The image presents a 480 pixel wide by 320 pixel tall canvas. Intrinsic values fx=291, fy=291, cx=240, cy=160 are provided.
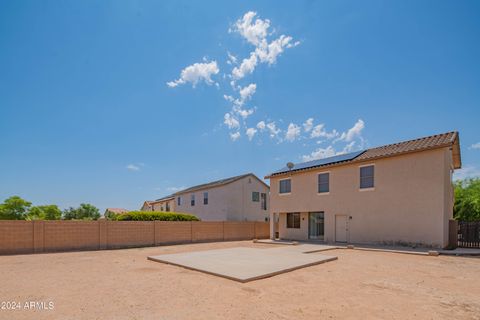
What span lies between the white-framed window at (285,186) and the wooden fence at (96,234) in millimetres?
5838

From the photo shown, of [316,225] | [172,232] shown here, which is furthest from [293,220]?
[172,232]

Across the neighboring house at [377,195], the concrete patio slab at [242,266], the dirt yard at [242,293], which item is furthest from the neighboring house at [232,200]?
the dirt yard at [242,293]

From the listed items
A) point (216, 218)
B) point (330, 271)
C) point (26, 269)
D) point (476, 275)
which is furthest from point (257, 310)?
point (216, 218)

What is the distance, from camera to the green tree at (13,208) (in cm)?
2652

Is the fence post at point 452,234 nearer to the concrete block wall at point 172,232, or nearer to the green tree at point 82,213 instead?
the concrete block wall at point 172,232

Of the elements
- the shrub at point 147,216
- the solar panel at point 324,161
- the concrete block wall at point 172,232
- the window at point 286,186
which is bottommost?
the concrete block wall at point 172,232

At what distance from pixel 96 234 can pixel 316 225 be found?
15471 millimetres

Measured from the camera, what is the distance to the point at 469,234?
57.8 ft

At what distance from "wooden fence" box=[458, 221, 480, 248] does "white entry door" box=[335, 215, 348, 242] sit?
6720 millimetres

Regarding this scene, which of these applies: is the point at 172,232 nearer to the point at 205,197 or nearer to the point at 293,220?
the point at 293,220

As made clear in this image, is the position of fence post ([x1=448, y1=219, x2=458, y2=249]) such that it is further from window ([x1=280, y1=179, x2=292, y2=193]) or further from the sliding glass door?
window ([x1=280, y1=179, x2=292, y2=193])

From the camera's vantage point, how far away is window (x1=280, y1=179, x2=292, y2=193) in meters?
24.0

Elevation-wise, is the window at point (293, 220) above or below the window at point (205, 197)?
below

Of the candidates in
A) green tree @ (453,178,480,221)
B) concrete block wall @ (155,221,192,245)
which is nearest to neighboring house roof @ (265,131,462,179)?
green tree @ (453,178,480,221)
